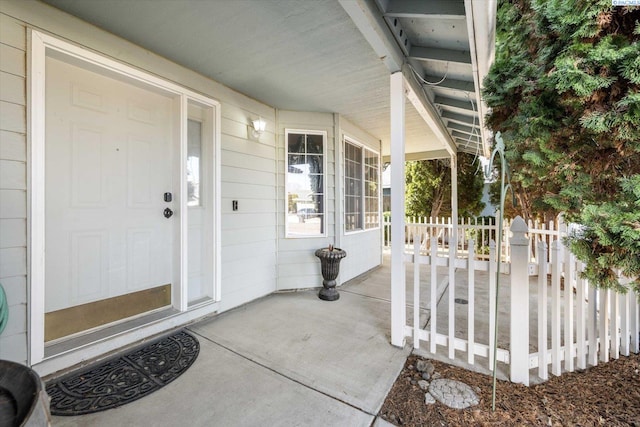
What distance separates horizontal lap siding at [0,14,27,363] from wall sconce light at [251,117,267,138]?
207 centimetres

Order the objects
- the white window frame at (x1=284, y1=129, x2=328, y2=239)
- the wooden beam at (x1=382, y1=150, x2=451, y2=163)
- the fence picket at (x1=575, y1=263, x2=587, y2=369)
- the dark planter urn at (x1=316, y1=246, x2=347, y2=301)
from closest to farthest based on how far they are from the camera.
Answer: the fence picket at (x1=575, y1=263, x2=587, y2=369), the dark planter urn at (x1=316, y1=246, x2=347, y2=301), the white window frame at (x1=284, y1=129, x2=328, y2=239), the wooden beam at (x1=382, y1=150, x2=451, y2=163)

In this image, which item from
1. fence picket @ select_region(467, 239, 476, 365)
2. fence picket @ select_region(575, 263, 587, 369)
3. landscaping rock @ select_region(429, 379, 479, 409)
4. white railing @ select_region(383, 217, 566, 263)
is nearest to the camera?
landscaping rock @ select_region(429, 379, 479, 409)

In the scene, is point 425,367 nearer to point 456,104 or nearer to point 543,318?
point 543,318

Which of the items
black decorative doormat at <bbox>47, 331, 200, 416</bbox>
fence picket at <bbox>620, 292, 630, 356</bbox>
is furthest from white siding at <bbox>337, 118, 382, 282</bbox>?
fence picket at <bbox>620, 292, 630, 356</bbox>

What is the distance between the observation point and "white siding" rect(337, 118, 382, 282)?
4.46 metres

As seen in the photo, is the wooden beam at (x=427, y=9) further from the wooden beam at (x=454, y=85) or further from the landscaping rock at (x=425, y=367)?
the landscaping rock at (x=425, y=367)

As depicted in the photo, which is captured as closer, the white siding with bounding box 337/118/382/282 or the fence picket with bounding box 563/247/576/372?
the fence picket with bounding box 563/247/576/372

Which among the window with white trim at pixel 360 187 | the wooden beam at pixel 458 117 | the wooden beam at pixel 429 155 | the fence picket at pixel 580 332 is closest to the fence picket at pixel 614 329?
the fence picket at pixel 580 332

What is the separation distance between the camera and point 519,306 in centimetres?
198

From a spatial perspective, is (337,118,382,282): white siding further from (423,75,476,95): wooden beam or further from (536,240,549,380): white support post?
(536,240,549,380): white support post

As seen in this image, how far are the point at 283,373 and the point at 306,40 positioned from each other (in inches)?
108

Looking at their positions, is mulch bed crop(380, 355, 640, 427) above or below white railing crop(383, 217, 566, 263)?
below

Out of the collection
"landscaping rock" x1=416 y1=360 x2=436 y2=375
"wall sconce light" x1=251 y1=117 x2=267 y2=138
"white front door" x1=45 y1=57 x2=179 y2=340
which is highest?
"wall sconce light" x1=251 y1=117 x2=267 y2=138

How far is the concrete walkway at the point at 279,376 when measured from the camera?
1642mm
